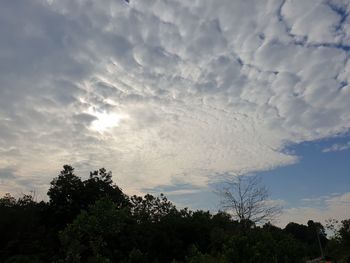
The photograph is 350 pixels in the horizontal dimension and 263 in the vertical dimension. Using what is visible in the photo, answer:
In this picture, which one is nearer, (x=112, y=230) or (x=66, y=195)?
(x=112, y=230)

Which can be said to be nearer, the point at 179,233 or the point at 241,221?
the point at 241,221

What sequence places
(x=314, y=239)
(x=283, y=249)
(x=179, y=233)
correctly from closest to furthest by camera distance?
(x=283, y=249), (x=179, y=233), (x=314, y=239)

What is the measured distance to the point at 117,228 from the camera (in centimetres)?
3662

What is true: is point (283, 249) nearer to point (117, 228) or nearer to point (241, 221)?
point (241, 221)

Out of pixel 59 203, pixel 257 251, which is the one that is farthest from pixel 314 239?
pixel 257 251

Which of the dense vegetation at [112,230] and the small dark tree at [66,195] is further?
the small dark tree at [66,195]

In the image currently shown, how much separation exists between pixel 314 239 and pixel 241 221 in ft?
305

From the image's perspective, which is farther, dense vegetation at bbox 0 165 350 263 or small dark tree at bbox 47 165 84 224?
small dark tree at bbox 47 165 84 224

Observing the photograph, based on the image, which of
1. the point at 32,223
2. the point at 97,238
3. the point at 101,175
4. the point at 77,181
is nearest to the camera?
the point at 97,238

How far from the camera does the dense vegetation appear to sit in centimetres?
3216

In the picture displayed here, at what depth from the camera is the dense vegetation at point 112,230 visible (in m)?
32.2

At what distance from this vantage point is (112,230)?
36281 mm

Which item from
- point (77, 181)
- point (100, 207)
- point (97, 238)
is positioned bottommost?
point (97, 238)

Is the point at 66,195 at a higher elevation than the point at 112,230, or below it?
higher
